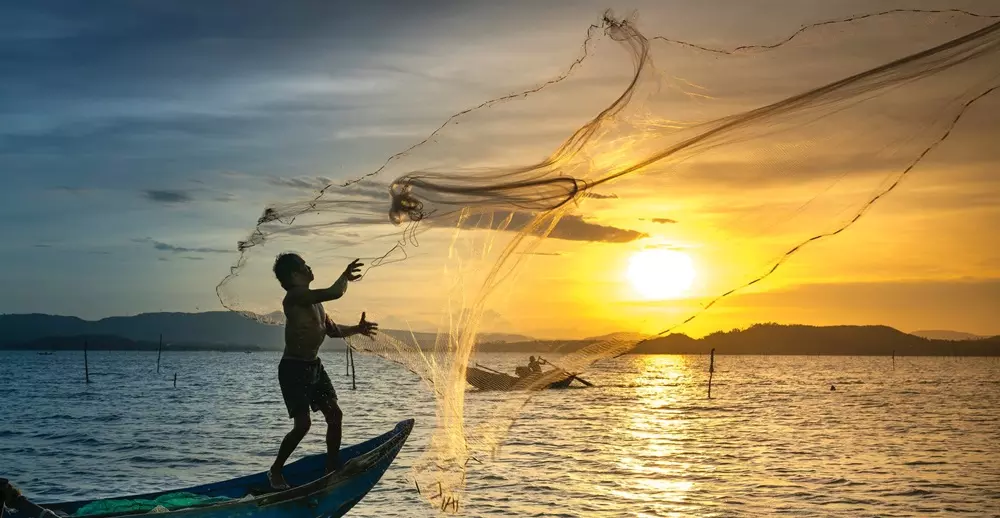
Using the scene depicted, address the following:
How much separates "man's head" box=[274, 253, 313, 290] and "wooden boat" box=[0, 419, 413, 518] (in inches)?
85.2

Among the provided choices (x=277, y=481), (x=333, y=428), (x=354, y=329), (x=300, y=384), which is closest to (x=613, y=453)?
(x=277, y=481)

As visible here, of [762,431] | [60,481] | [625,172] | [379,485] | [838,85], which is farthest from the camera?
[762,431]

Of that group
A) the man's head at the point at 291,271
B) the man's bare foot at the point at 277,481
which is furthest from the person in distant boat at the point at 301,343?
the man's bare foot at the point at 277,481

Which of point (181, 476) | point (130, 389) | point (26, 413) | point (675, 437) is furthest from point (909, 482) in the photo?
point (130, 389)

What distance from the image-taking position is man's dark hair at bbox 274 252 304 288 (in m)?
9.64

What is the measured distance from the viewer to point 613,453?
94.9 ft

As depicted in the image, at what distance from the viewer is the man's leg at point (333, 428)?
391 inches

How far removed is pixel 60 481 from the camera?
23.3m

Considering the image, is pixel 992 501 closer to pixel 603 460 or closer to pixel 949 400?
pixel 603 460

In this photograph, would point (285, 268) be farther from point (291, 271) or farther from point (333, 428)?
point (333, 428)

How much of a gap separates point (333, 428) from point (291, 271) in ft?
5.64

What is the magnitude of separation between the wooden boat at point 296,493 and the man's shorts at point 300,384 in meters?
0.96

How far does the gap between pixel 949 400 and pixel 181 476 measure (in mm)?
57441

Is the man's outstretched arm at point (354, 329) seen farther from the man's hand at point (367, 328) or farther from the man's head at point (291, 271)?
the man's head at point (291, 271)
